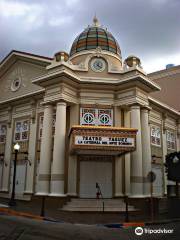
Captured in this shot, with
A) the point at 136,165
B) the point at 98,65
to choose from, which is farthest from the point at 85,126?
the point at 98,65

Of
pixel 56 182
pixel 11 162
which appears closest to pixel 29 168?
pixel 11 162

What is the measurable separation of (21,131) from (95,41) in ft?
31.8

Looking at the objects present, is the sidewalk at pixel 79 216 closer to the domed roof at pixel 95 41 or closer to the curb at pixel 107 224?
the curb at pixel 107 224

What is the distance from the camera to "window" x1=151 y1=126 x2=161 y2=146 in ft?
83.3

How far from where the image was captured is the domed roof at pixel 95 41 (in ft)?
75.5

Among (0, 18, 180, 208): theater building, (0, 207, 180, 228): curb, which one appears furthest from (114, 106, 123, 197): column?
(0, 207, 180, 228): curb

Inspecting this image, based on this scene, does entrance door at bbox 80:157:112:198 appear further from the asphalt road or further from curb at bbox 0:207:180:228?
the asphalt road

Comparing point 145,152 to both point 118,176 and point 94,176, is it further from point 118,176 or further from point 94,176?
point 94,176

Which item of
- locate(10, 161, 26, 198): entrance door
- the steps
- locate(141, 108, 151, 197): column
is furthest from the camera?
locate(10, 161, 26, 198): entrance door

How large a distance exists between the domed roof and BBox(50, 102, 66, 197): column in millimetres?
6134

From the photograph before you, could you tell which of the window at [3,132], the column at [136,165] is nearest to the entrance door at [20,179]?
the window at [3,132]

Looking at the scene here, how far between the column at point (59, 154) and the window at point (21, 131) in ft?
18.6

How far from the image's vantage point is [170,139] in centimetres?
2844

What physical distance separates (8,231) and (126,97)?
13.0m
